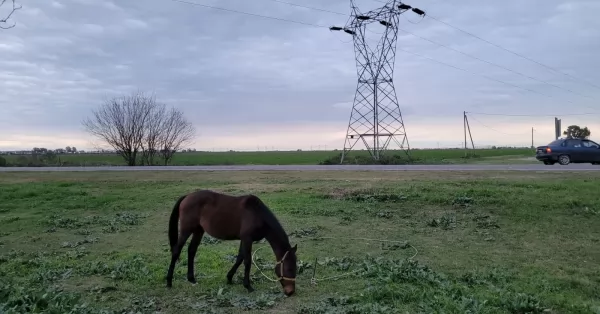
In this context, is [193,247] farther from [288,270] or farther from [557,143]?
[557,143]

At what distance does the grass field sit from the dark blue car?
29.6ft

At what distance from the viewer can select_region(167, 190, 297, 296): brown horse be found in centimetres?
666

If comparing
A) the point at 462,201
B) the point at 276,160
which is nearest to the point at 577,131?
the point at 276,160

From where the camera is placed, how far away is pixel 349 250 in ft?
33.0

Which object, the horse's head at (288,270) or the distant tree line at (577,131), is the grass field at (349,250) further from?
the distant tree line at (577,131)

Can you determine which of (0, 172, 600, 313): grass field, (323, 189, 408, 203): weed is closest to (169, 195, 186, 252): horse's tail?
(0, 172, 600, 313): grass field

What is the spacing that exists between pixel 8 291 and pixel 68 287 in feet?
4.54

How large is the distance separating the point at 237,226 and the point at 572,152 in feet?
90.3

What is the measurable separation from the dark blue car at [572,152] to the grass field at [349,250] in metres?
9.03

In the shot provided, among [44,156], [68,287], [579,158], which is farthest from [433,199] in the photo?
[44,156]

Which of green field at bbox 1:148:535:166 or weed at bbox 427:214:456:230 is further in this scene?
green field at bbox 1:148:535:166

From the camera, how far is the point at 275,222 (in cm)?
679

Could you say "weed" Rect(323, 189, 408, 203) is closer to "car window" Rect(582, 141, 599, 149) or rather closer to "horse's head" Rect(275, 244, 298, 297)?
"horse's head" Rect(275, 244, 298, 297)

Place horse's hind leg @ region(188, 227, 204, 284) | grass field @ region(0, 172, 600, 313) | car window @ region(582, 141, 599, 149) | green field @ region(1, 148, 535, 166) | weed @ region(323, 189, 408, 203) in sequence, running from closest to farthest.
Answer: grass field @ region(0, 172, 600, 313) → horse's hind leg @ region(188, 227, 204, 284) → weed @ region(323, 189, 408, 203) → car window @ region(582, 141, 599, 149) → green field @ region(1, 148, 535, 166)
